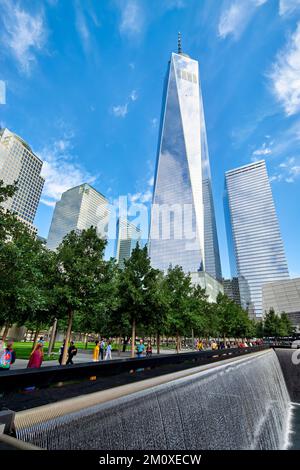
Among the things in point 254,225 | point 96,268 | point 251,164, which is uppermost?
point 251,164

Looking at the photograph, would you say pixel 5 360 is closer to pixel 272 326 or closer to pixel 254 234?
pixel 272 326

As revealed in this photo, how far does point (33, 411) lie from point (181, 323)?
24463 mm

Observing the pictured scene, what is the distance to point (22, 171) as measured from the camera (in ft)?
479

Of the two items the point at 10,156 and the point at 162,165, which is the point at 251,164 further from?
the point at 10,156

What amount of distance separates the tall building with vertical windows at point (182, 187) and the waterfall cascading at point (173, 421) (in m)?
111

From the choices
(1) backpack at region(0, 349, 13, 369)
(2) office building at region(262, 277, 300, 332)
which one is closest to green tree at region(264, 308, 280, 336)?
(2) office building at region(262, 277, 300, 332)

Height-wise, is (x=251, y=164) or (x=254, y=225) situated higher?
(x=251, y=164)

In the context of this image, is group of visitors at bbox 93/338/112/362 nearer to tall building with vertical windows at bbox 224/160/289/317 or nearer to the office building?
the office building

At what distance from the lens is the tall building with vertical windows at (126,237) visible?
154 m

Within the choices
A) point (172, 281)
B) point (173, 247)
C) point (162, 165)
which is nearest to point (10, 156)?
point (162, 165)

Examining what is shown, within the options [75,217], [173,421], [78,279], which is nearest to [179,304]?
[78,279]

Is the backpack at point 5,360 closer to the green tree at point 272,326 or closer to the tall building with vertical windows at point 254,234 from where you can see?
the green tree at point 272,326

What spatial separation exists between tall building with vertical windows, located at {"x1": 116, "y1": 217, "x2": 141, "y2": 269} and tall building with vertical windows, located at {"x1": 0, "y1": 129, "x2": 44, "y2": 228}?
183 ft
